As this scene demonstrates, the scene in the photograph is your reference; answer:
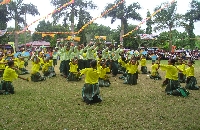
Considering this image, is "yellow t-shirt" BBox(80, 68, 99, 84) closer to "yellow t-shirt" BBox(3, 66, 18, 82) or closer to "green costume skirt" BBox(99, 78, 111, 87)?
"yellow t-shirt" BBox(3, 66, 18, 82)

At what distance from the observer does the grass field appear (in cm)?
636

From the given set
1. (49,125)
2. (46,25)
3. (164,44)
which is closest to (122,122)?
(49,125)

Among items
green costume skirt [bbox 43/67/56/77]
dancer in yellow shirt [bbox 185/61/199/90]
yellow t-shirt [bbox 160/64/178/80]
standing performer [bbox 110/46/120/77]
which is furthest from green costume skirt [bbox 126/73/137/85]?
green costume skirt [bbox 43/67/56/77]

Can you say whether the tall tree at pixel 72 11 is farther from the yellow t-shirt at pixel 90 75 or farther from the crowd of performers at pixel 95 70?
the yellow t-shirt at pixel 90 75

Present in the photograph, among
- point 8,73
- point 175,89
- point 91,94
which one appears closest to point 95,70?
point 91,94

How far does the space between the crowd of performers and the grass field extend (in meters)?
0.46

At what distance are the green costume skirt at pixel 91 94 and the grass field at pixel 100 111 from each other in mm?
183

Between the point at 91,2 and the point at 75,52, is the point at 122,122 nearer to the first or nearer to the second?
the point at 75,52

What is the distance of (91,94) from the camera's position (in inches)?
340

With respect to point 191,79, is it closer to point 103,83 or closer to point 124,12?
point 103,83

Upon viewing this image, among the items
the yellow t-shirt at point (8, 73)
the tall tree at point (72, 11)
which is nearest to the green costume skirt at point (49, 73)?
the yellow t-shirt at point (8, 73)

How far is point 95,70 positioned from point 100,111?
1602mm

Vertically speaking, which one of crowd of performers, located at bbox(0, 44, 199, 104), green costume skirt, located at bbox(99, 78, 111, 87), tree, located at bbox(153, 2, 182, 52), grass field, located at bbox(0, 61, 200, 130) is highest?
tree, located at bbox(153, 2, 182, 52)

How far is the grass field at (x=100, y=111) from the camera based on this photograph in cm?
636
